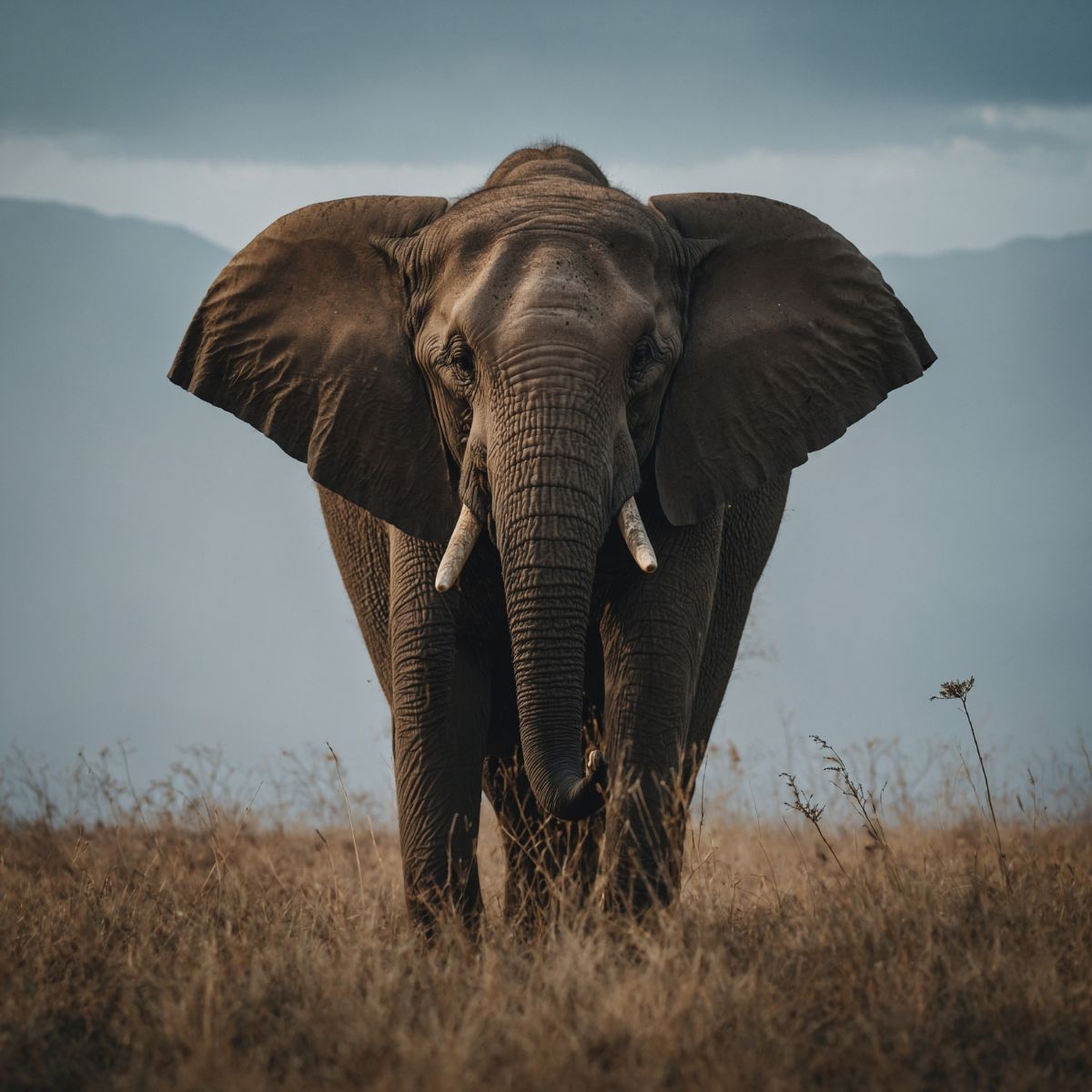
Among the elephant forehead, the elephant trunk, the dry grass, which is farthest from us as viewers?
the elephant forehead

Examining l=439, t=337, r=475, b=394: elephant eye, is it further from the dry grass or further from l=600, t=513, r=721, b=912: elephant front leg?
the dry grass

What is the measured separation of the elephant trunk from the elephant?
0.01 m

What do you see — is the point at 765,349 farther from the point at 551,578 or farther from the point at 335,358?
the point at 335,358

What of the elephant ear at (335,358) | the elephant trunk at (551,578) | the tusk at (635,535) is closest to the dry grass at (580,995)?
the elephant trunk at (551,578)

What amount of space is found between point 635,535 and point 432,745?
126cm

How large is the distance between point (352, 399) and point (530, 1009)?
296 centimetres

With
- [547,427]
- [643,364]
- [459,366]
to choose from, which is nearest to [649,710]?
[547,427]

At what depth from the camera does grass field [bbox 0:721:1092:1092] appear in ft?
15.2

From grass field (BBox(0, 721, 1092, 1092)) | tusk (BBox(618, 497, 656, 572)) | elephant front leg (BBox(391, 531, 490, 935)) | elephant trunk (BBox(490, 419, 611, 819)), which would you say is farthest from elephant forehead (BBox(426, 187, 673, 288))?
grass field (BBox(0, 721, 1092, 1092))

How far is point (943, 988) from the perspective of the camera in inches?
209

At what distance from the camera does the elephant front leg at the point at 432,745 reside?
6.70 m

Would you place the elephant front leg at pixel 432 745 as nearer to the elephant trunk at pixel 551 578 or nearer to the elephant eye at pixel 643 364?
the elephant trunk at pixel 551 578

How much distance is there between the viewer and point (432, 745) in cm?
673

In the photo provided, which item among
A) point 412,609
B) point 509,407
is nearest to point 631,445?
point 509,407
